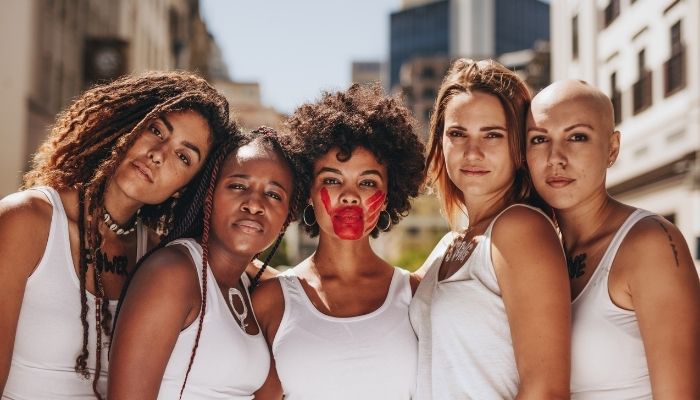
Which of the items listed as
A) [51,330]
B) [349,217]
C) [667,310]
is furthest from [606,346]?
[51,330]

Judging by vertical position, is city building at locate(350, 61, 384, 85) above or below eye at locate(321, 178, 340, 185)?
above

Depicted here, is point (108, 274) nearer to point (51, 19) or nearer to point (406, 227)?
point (51, 19)

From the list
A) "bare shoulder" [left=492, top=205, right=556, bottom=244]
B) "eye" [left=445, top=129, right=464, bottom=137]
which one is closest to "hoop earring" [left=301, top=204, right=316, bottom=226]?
"eye" [left=445, top=129, right=464, bottom=137]

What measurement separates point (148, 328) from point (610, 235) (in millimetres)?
2127

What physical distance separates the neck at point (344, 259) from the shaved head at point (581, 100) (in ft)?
4.50

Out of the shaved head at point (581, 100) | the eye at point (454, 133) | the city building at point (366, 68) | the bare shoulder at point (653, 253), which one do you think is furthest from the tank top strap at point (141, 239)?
the city building at point (366, 68)

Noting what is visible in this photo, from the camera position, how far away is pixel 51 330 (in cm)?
379

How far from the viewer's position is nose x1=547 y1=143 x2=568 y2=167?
3783mm

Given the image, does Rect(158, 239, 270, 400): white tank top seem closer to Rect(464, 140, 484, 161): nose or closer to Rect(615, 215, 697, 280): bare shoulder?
Rect(464, 140, 484, 161): nose

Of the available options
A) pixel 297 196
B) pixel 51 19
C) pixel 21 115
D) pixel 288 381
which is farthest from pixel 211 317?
pixel 51 19

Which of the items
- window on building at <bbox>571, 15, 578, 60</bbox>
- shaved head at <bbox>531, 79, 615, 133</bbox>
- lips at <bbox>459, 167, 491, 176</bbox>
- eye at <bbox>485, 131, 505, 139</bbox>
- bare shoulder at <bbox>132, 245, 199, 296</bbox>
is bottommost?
bare shoulder at <bbox>132, 245, 199, 296</bbox>

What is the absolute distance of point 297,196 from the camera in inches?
183

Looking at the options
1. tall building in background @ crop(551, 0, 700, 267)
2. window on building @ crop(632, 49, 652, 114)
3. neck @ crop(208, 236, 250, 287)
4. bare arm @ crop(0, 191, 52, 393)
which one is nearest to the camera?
bare arm @ crop(0, 191, 52, 393)

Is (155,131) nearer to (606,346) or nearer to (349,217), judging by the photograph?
(349,217)
